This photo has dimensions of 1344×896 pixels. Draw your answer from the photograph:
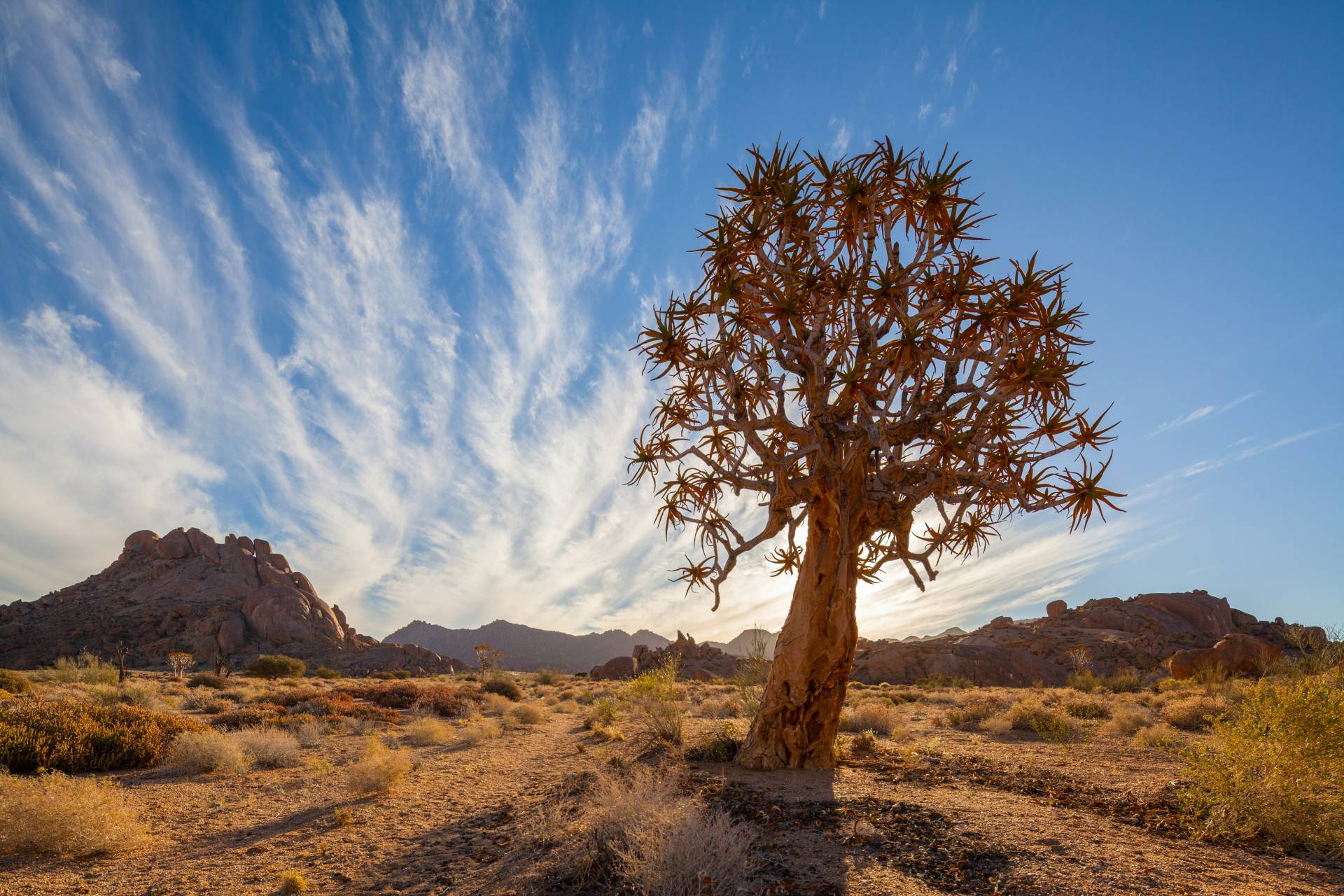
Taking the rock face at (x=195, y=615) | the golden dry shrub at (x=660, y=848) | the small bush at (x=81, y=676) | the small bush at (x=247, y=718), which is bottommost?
the golden dry shrub at (x=660, y=848)

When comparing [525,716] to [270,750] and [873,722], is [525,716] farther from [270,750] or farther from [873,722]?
[873,722]

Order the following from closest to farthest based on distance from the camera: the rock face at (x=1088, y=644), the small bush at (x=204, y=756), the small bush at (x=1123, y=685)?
the small bush at (x=204, y=756) < the small bush at (x=1123, y=685) < the rock face at (x=1088, y=644)

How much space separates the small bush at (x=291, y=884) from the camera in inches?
205

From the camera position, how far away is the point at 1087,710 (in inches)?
613

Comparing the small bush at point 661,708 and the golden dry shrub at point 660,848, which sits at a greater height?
the small bush at point 661,708

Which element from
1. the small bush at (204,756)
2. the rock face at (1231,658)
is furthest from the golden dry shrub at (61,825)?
the rock face at (1231,658)

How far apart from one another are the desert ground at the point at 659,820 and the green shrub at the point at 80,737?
33cm

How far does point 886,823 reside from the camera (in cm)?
587

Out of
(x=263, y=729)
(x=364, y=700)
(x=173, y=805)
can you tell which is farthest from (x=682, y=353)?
(x=364, y=700)

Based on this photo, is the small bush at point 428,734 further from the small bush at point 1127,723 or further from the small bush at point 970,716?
the small bush at point 1127,723

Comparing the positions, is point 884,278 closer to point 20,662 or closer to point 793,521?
point 793,521

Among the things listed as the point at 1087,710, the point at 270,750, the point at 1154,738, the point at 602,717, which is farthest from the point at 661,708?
the point at 1087,710

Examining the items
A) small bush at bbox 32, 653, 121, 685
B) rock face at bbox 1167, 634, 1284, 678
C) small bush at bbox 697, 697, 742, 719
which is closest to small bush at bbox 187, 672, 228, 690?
small bush at bbox 32, 653, 121, 685

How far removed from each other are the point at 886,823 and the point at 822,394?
4955 millimetres
